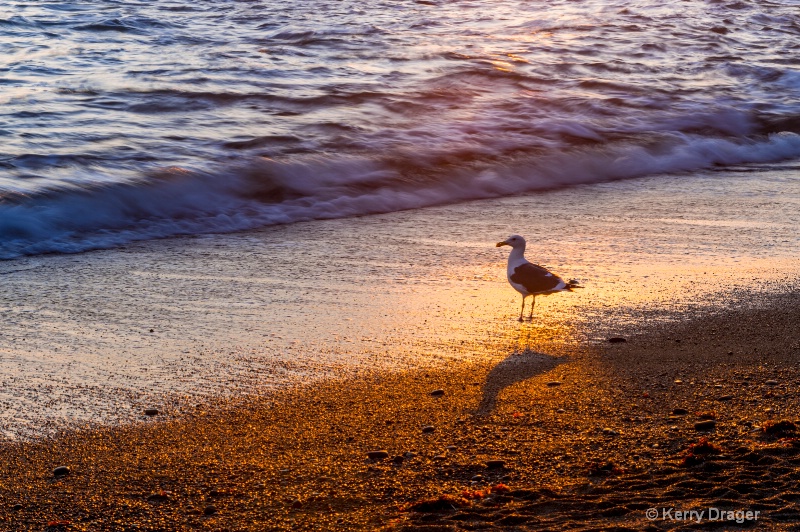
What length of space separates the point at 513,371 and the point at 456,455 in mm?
1141

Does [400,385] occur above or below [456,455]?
below

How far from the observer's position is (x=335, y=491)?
341 cm

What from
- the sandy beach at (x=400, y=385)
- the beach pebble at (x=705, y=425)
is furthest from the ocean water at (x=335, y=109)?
the beach pebble at (x=705, y=425)

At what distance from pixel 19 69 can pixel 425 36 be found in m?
8.06

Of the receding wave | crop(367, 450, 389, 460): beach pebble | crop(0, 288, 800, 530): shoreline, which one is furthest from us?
the receding wave

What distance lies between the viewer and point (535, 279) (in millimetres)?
5586

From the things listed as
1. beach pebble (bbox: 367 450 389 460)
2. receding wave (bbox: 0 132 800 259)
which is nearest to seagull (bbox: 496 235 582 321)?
beach pebble (bbox: 367 450 389 460)

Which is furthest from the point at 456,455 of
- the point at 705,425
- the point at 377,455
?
the point at 705,425

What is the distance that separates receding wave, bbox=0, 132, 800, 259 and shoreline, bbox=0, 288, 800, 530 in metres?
3.91

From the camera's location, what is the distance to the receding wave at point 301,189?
8047mm

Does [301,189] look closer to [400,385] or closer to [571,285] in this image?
[571,285]

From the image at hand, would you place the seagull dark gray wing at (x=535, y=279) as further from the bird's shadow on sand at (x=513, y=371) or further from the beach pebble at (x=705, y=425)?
the beach pebble at (x=705, y=425)

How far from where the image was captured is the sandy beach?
3307mm

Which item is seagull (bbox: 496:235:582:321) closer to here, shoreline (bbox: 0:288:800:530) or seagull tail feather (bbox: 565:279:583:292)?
seagull tail feather (bbox: 565:279:583:292)
